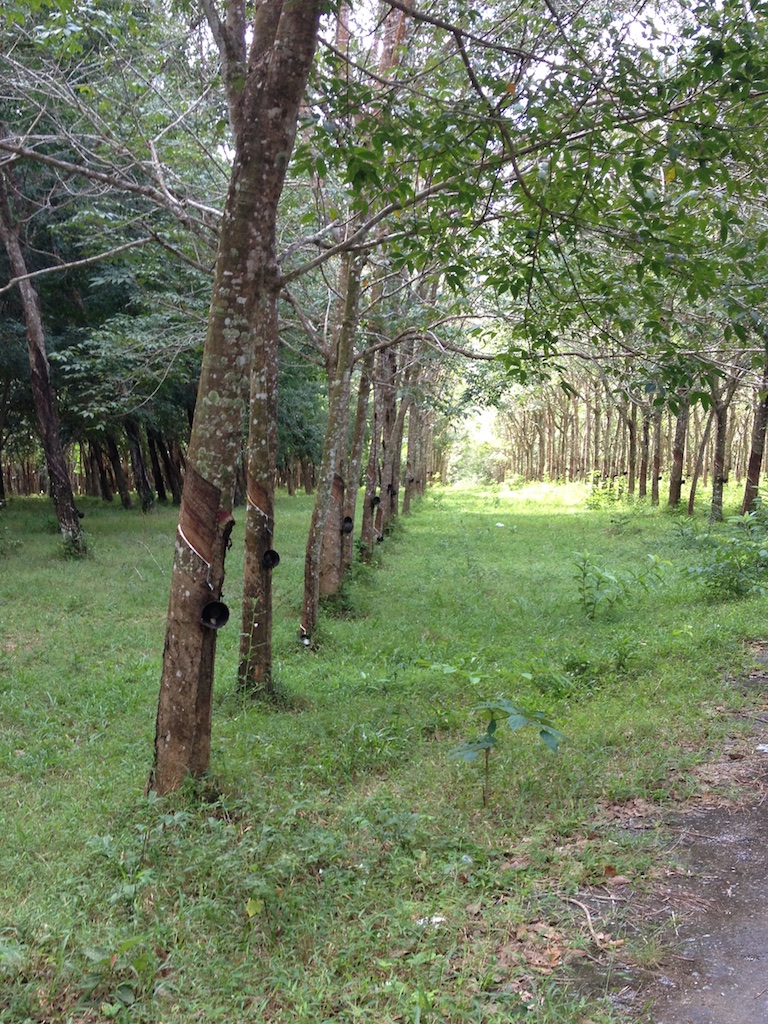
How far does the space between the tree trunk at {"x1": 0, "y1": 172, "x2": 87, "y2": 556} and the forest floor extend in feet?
40.9

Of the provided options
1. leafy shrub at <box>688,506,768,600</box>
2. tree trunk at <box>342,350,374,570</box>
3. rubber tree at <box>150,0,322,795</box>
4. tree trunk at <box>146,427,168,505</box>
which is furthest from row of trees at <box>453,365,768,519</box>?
tree trunk at <box>146,427,168,505</box>

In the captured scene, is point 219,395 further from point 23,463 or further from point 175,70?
point 23,463

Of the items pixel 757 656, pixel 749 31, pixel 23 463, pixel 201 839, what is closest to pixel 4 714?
pixel 201 839

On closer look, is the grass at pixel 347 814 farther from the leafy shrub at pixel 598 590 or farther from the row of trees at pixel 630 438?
the row of trees at pixel 630 438

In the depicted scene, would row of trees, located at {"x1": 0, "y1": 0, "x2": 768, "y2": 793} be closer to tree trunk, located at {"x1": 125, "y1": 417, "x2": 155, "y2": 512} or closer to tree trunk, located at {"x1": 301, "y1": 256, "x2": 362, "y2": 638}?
tree trunk, located at {"x1": 301, "y1": 256, "x2": 362, "y2": 638}

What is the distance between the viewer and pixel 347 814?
4.52 metres

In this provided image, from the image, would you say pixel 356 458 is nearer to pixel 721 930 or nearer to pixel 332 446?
pixel 332 446

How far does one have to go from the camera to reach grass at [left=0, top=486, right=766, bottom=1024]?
304 centimetres

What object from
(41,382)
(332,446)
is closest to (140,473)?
(41,382)

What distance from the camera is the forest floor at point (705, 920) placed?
2773 mm

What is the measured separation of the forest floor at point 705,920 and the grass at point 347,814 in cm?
13

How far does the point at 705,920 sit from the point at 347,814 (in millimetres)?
2044

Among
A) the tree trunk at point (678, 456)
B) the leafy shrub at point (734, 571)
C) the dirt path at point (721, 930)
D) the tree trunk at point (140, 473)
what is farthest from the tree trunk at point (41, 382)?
the tree trunk at point (678, 456)

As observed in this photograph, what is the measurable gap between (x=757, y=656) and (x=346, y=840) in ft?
15.9
